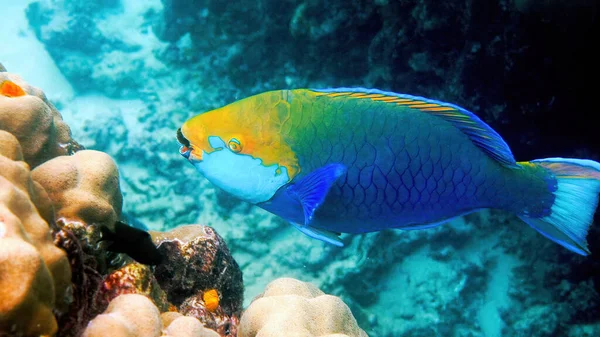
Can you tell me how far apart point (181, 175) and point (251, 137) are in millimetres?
6405

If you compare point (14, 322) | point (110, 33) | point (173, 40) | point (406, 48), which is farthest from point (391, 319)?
point (110, 33)

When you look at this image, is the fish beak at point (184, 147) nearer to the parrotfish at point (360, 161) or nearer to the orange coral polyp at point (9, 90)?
the parrotfish at point (360, 161)

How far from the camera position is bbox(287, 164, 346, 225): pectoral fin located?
1801mm

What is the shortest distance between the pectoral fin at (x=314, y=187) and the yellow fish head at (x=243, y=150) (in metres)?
0.06

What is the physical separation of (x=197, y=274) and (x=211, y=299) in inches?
8.2

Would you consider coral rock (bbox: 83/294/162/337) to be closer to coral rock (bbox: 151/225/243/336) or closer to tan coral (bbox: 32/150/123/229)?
tan coral (bbox: 32/150/123/229)

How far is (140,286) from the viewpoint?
7.29 feet

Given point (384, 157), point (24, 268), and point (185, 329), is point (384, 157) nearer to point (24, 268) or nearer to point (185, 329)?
point (185, 329)

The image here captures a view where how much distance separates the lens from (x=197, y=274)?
2865 millimetres

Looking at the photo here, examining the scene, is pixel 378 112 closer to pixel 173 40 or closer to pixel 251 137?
pixel 251 137

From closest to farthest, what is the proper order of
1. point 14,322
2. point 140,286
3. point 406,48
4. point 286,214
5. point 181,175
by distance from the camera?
point 14,322 < point 286,214 < point 140,286 < point 406,48 < point 181,175

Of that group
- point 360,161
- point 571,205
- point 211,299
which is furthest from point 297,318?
point 571,205

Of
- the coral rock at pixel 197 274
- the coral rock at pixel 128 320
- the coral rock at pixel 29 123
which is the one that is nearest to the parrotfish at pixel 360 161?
the coral rock at pixel 128 320

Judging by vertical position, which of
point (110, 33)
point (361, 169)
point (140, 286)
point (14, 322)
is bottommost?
point (110, 33)
